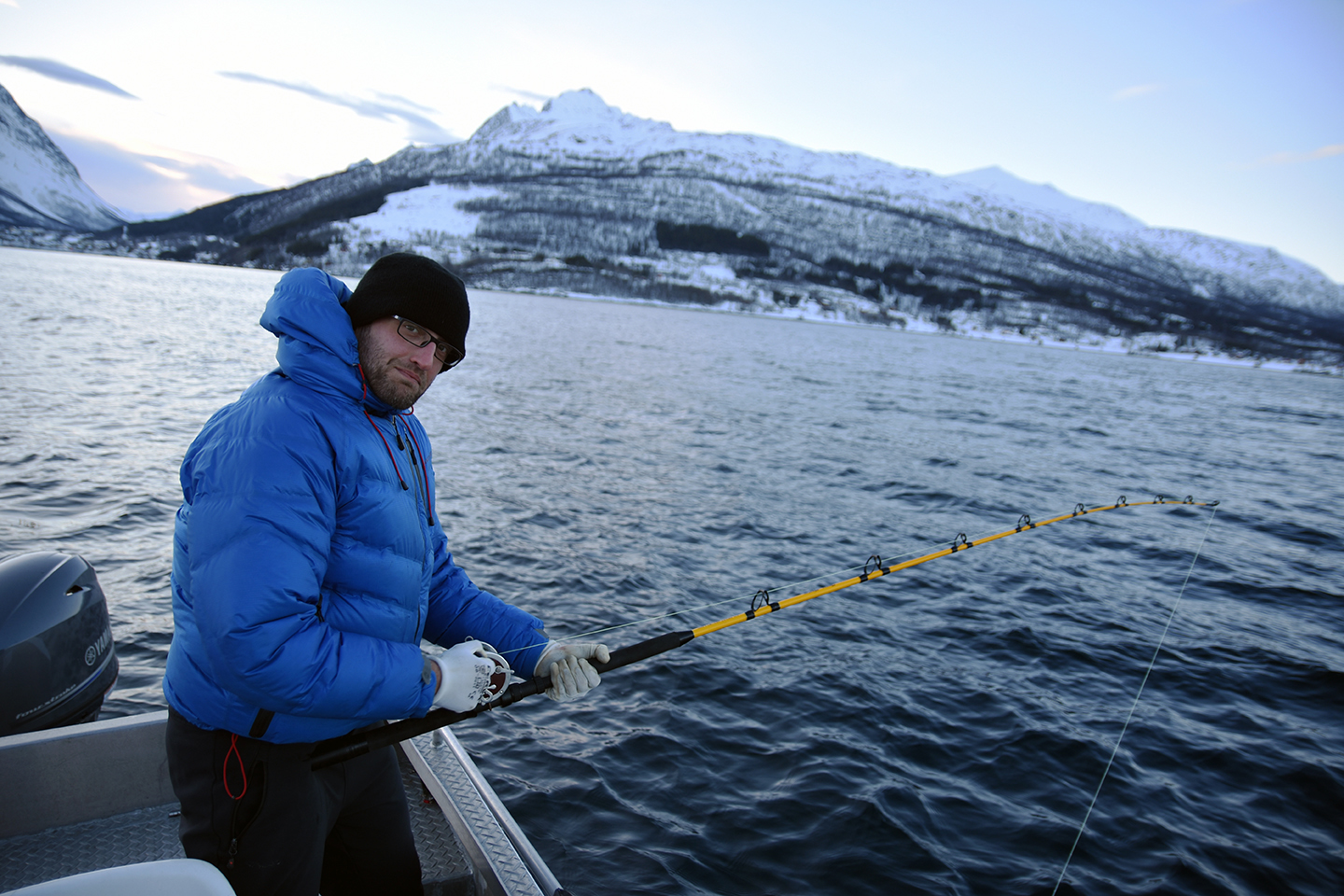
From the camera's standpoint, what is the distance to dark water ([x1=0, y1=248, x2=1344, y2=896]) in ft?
19.9

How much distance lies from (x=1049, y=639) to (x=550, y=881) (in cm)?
876

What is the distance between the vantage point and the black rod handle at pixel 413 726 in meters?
2.50

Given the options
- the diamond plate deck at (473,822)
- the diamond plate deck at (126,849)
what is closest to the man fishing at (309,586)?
the diamond plate deck at (473,822)

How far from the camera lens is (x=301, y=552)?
2.17 metres

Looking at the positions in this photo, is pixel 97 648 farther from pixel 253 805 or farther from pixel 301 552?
pixel 301 552

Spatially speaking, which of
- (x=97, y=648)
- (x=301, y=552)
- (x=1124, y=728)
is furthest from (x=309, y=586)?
(x=1124, y=728)

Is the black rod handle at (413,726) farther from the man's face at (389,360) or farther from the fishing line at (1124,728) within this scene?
the fishing line at (1124,728)

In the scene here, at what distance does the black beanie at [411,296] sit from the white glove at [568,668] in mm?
1475

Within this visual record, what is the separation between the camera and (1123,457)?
85.9 feet

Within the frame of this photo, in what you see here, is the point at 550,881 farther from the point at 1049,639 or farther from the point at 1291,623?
the point at 1291,623

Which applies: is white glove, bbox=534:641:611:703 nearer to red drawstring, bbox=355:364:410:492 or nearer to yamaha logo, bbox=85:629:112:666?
red drawstring, bbox=355:364:410:492

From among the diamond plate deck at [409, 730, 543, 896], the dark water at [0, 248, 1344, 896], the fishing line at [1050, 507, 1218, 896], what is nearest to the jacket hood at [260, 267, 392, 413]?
the diamond plate deck at [409, 730, 543, 896]

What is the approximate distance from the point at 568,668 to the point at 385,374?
1490 millimetres

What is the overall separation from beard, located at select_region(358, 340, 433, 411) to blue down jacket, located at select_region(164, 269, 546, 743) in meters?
0.05
